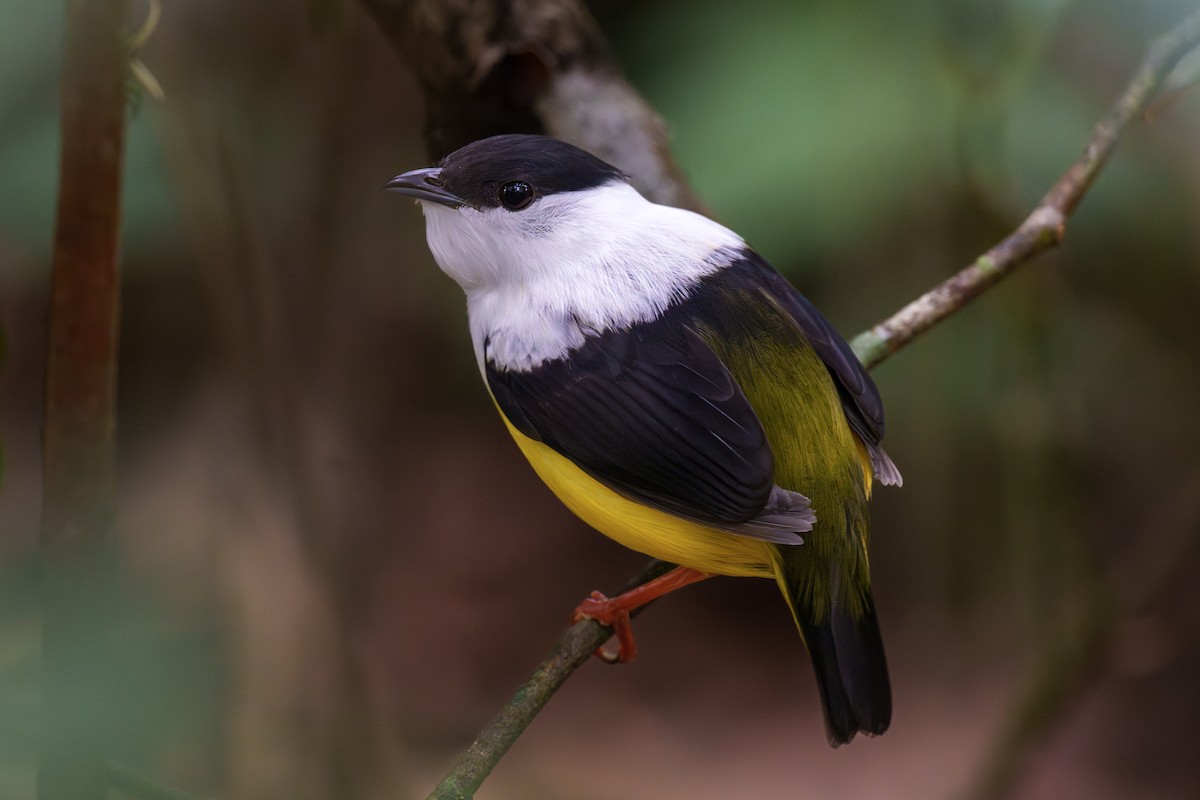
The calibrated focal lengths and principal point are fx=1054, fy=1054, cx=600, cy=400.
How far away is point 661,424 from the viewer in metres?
1.42

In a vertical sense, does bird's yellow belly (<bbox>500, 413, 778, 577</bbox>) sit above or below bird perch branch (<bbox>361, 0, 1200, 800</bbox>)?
below

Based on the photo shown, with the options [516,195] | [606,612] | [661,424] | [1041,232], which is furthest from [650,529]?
[1041,232]

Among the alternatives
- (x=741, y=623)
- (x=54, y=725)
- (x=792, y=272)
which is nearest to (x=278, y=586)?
(x=741, y=623)

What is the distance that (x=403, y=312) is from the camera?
11.4 ft

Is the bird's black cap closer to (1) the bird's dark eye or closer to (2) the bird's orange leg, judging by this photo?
(1) the bird's dark eye

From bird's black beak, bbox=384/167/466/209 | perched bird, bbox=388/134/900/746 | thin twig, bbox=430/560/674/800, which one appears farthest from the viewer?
bird's black beak, bbox=384/167/466/209

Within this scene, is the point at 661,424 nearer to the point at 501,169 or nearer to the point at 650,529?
Result: the point at 650,529

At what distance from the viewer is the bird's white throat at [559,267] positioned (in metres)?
1.50

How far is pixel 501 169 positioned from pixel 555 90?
72 cm

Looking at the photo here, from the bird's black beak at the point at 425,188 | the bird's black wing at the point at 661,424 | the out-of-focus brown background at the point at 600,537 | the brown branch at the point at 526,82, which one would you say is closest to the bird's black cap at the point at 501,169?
the bird's black beak at the point at 425,188

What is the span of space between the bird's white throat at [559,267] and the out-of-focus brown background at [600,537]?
662 millimetres

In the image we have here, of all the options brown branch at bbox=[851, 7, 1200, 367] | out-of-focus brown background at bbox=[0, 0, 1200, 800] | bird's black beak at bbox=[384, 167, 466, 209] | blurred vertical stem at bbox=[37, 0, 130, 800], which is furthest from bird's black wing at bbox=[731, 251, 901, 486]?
blurred vertical stem at bbox=[37, 0, 130, 800]

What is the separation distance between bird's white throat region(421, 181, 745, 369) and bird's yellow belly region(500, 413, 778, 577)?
15 cm

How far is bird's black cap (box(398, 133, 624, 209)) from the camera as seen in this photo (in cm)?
153
